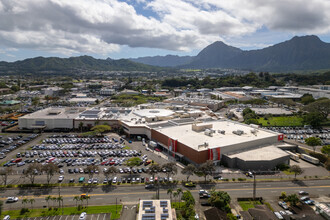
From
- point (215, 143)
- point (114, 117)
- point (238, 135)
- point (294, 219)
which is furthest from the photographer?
point (114, 117)

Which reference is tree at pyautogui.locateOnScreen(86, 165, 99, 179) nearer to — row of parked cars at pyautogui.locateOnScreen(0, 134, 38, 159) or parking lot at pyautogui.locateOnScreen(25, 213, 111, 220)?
parking lot at pyautogui.locateOnScreen(25, 213, 111, 220)

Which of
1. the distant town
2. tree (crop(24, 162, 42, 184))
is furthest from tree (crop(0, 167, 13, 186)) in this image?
tree (crop(24, 162, 42, 184))

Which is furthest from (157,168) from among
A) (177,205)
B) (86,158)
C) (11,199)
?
(11,199)

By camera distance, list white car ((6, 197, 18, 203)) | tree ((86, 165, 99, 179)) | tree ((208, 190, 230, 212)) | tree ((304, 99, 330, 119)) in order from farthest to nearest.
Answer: tree ((304, 99, 330, 119)) → tree ((86, 165, 99, 179)) → white car ((6, 197, 18, 203)) → tree ((208, 190, 230, 212))

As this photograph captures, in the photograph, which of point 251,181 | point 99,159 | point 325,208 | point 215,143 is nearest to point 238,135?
point 215,143

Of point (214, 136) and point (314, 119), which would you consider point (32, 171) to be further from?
point (314, 119)

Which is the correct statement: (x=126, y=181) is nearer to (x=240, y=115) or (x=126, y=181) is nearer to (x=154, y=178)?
(x=154, y=178)
